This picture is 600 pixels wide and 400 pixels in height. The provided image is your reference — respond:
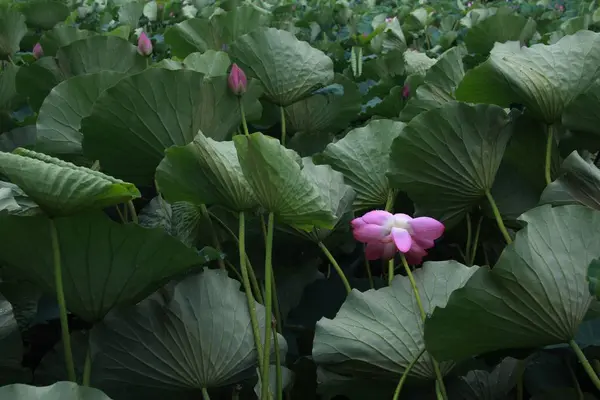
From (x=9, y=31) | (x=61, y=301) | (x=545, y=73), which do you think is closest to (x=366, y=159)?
(x=545, y=73)

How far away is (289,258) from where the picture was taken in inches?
34.1

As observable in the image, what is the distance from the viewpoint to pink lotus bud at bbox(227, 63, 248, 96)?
0.85 meters

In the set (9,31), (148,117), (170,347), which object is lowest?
(9,31)

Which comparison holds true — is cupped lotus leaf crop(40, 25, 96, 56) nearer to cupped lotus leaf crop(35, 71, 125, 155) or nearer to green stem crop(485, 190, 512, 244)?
cupped lotus leaf crop(35, 71, 125, 155)

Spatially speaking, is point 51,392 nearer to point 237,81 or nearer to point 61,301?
point 61,301

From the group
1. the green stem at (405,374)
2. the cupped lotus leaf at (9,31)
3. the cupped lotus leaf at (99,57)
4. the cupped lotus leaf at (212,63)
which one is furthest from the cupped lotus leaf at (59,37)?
the green stem at (405,374)

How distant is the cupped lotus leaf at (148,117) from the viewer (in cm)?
78

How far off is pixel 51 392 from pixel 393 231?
35cm

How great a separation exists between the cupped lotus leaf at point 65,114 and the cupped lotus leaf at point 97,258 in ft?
0.95

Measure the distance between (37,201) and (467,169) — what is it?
467mm

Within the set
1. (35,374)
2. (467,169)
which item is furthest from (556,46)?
(35,374)

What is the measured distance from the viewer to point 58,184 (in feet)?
1.90

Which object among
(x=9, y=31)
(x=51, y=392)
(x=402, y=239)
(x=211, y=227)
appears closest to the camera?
(x=51, y=392)

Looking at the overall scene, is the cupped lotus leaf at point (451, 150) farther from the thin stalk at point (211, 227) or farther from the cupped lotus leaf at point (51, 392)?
the cupped lotus leaf at point (51, 392)
